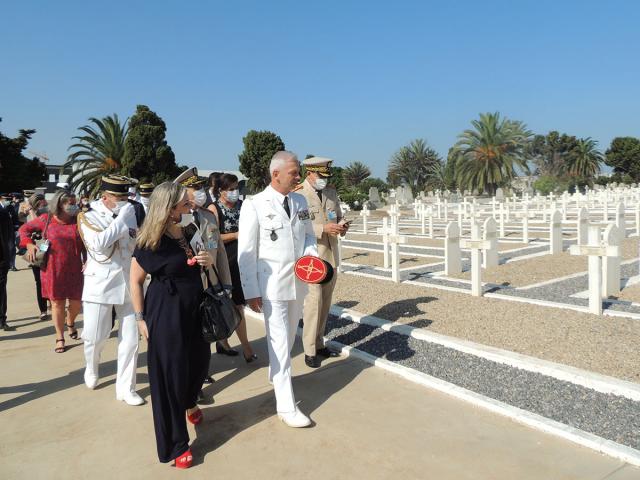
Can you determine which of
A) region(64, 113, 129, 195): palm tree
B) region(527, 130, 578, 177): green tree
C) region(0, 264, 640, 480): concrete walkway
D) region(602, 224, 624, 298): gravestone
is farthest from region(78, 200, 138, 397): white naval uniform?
region(527, 130, 578, 177): green tree

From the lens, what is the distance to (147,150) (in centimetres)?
3478

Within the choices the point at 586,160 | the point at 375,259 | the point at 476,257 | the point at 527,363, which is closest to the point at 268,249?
the point at 527,363

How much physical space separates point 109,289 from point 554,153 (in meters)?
73.7

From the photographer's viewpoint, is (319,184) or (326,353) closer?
(319,184)

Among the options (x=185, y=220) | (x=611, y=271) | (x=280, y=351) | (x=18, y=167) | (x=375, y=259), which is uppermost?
(x=18, y=167)

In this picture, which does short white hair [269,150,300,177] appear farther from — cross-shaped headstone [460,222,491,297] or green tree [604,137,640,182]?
green tree [604,137,640,182]

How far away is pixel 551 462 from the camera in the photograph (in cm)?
285

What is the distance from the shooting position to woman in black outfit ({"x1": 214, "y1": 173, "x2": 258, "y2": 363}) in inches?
196

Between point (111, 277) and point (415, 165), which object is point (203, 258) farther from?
point (415, 165)

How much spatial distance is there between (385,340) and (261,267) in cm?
231

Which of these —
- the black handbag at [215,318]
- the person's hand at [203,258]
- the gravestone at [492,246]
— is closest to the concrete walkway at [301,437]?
the black handbag at [215,318]

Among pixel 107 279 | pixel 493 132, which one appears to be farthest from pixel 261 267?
pixel 493 132

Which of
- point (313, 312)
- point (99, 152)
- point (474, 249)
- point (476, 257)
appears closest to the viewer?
point (313, 312)

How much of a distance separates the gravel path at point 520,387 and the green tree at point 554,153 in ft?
215
